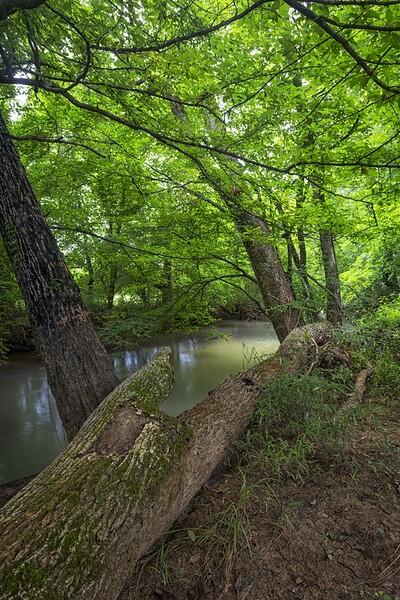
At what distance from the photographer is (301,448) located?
2.35 metres

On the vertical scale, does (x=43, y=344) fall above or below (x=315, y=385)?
above

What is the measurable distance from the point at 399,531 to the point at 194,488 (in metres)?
1.17

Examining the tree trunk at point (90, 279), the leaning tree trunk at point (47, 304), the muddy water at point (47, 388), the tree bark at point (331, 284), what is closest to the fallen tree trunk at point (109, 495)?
the leaning tree trunk at point (47, 304)

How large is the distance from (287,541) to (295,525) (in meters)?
0.12

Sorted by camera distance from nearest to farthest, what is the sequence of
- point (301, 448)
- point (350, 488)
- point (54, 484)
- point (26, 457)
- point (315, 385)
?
point (54, 484), point (350, 488), point (301, 448), point (315, 385), point (26, 457)

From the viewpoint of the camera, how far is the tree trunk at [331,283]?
5.54m

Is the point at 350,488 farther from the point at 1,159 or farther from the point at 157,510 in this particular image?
the point at 1,159

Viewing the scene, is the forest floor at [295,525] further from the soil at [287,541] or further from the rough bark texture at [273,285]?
the rough bark texture at [273,285]

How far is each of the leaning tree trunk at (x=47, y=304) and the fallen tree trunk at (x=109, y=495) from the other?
0.65m

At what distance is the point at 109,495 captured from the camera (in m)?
1.67

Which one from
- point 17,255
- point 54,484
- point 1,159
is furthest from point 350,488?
point 1,159

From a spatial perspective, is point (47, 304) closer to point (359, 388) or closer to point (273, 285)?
point (359, 388)

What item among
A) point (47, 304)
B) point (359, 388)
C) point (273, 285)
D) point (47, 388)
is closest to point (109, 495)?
point (47, 304)

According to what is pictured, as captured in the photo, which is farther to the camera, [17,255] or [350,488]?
[17,255]
